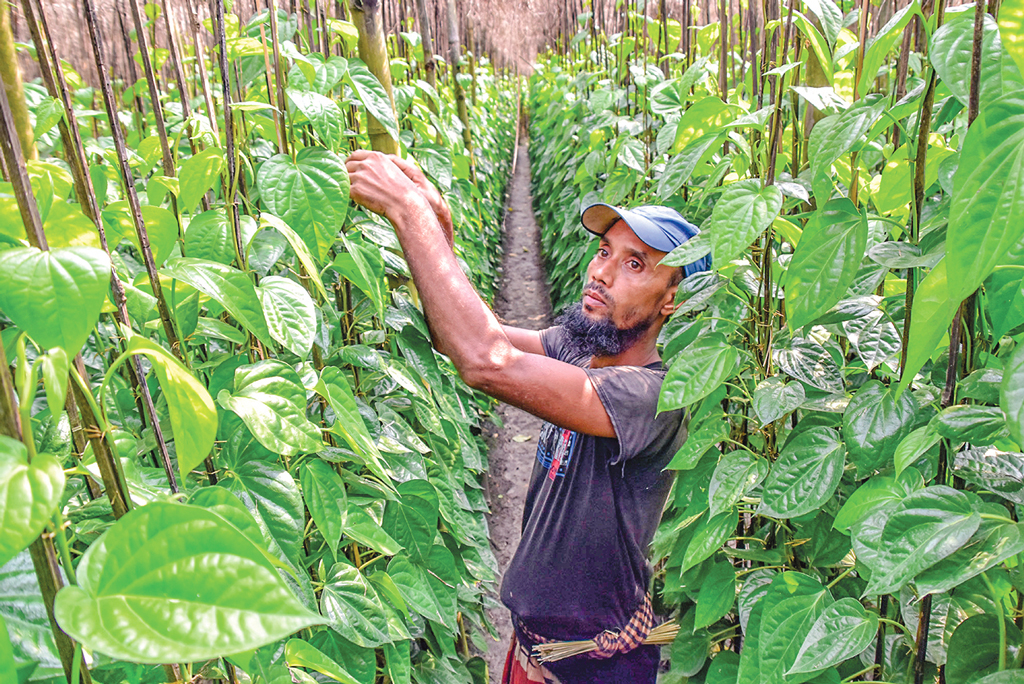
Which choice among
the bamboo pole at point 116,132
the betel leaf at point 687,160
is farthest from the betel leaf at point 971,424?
the bamboo pole at point 116,132

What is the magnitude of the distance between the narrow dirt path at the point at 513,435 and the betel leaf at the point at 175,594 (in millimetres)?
2066

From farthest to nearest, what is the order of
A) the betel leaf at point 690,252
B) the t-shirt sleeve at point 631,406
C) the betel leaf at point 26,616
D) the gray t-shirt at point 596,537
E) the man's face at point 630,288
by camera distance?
the man's face at point 630,288 → the gray t-shirt at point 596,537 → the t-shirt sleeve at point 631,406 → the betel leaf at point 690,252 → the betel leaf at point 26,616

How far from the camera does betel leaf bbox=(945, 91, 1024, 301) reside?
0.50 meters

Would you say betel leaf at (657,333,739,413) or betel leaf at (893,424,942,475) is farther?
betel leaf at (657,333,739,413)

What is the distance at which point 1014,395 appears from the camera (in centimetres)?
53

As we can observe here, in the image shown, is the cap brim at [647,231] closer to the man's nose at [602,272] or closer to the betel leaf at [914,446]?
the man's nose at [602,272]

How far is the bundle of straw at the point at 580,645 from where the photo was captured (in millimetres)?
1640

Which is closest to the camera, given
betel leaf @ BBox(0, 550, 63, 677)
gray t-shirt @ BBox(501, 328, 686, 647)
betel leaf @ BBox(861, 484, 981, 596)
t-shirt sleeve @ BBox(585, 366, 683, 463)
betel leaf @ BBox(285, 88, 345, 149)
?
betel leaf @ BBox(0, 550, 63, 677)

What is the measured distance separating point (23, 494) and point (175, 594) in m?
0.09

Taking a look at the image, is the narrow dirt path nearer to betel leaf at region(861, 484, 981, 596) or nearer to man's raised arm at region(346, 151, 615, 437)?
man's raised arm at region(346, 151, 615, 437)

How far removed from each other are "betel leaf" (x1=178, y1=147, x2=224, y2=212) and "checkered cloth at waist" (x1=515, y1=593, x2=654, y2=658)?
134 cm

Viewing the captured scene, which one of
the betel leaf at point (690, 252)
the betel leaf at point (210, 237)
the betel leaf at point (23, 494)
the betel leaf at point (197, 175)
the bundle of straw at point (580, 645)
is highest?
the betel leaf at point (197, 175)

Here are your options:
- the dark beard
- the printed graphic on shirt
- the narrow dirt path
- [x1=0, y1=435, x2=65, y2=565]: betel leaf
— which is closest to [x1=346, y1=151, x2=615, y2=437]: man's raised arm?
the printed graphic on shirt

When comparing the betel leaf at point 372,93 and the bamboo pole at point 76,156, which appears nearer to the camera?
the bamboo pole at point 76,156
